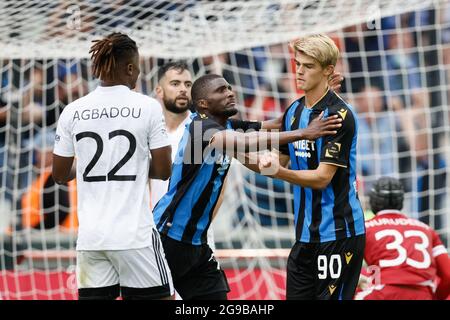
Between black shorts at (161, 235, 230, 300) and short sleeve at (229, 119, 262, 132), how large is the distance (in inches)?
28.6

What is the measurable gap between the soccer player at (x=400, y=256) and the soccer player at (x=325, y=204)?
1.09 m

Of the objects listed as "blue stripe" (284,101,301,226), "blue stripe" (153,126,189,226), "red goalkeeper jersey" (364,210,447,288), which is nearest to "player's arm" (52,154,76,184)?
"blue stripe" (153,126,189,226)

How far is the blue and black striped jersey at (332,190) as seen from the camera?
5121 mm

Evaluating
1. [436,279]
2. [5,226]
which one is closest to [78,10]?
[5,226]

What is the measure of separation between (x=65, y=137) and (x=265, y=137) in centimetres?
107

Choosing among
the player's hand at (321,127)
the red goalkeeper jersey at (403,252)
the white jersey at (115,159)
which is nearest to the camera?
the white jersey at (115,159)

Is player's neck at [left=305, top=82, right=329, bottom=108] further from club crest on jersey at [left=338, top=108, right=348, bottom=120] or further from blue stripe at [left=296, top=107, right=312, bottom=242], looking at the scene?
club crest on jersey at [left=338, top=108, right=348, bottom=120]

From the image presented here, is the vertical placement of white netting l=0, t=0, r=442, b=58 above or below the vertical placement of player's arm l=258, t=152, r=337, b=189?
above

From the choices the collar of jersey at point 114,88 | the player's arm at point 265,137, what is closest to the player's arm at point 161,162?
the collar of jersey at point 114,88

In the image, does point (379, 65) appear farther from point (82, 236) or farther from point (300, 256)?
point (82, 236)

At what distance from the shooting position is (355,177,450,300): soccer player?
20.6ft

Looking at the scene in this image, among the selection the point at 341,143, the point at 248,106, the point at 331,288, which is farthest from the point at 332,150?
the point at 248,106

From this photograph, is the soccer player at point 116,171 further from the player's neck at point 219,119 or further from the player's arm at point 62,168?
the player's neck at point 219,119

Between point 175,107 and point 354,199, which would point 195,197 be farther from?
point 175,107
